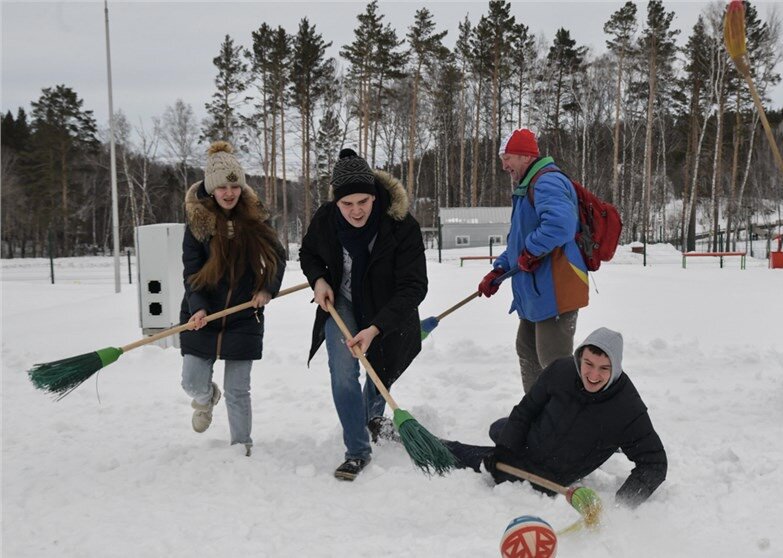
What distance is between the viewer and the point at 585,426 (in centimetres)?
288

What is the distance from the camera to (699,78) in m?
25.8

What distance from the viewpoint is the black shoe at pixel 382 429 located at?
11.9ft

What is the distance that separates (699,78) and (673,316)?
74.2ft

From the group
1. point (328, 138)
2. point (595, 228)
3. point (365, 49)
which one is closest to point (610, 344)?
point (595, 228)

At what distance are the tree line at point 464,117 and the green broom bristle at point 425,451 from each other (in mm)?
23288

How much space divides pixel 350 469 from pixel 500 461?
2.45 ft

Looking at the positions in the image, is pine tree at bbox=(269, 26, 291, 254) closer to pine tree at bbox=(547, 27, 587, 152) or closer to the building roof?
the building roof

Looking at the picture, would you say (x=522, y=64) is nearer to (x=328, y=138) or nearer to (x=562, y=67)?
(x=562, y=67)

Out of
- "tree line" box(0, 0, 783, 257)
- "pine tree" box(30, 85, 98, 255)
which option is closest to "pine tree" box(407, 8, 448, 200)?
"tree line" box(0, 0, 783, 257)

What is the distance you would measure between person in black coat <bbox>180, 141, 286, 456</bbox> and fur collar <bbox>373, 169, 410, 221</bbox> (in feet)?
2.59

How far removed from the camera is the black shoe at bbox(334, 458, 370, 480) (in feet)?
10.2

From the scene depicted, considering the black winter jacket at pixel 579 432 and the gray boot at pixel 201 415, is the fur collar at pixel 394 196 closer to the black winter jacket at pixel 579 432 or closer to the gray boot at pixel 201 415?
the black winter jacket at pixel 579 432

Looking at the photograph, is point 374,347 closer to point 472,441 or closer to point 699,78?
point 472,441

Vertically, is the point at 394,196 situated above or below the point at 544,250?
above
